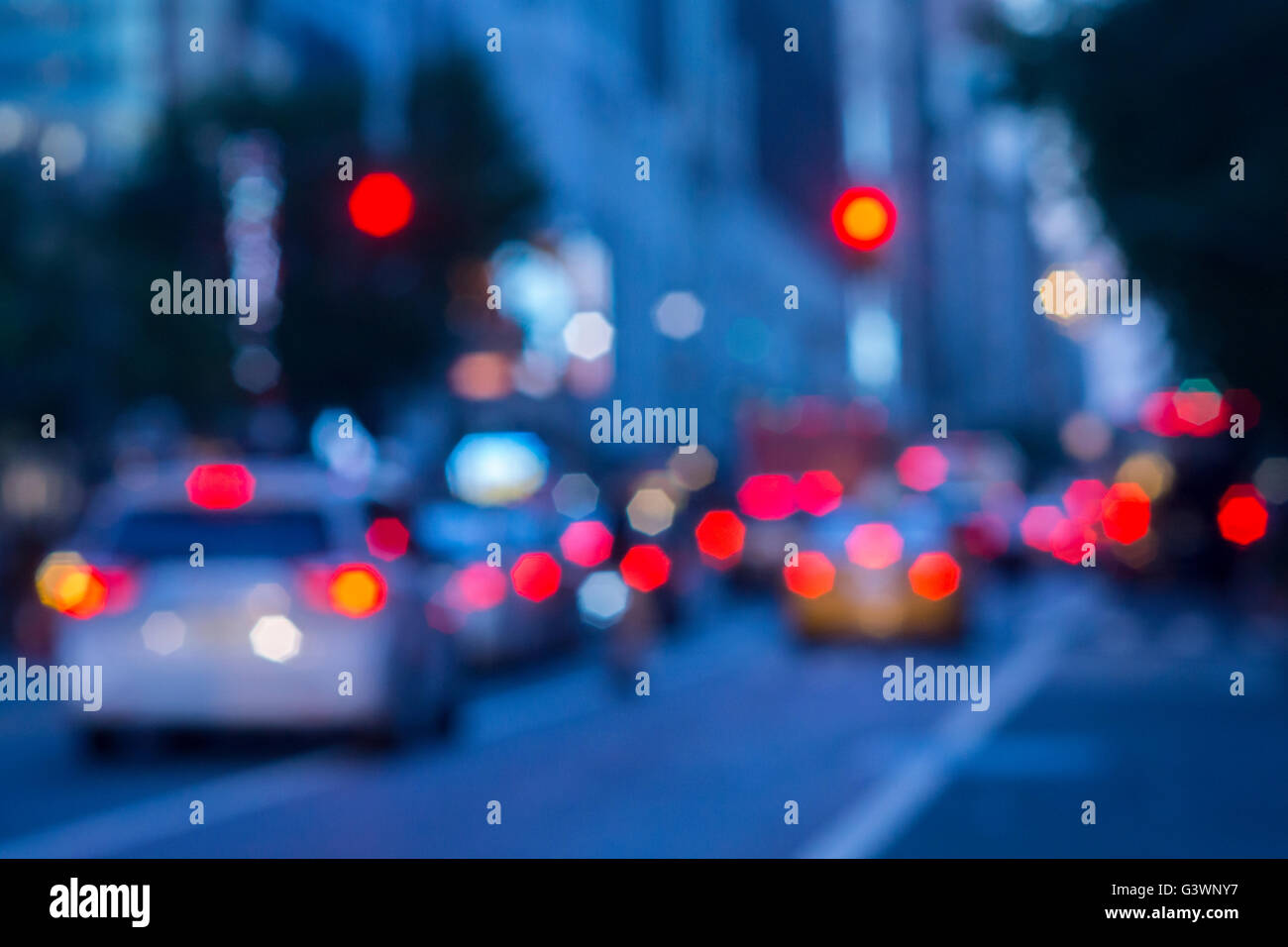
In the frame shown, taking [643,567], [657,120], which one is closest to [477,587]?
[643,567]

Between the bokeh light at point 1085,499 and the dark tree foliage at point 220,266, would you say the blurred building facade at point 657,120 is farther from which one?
the bokeh light at point 1085,499

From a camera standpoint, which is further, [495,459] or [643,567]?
[495,459]

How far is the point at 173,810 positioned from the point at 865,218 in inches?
176

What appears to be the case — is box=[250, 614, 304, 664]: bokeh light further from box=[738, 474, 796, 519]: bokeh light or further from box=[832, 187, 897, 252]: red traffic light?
box=[738, 474, 796, 519]: bokeh light

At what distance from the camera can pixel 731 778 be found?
1269cm

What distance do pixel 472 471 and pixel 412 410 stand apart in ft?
19.4

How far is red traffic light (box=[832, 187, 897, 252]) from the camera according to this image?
1177 centimetres

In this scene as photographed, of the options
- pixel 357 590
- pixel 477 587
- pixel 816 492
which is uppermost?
pixel 816 492

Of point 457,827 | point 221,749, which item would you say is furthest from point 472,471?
point 457,827

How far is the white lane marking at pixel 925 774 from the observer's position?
10141mm

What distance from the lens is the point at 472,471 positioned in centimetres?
→ 4147

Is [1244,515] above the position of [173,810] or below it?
above

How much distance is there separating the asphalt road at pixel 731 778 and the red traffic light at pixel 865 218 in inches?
111

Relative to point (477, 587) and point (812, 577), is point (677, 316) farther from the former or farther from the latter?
point (477, 587)
